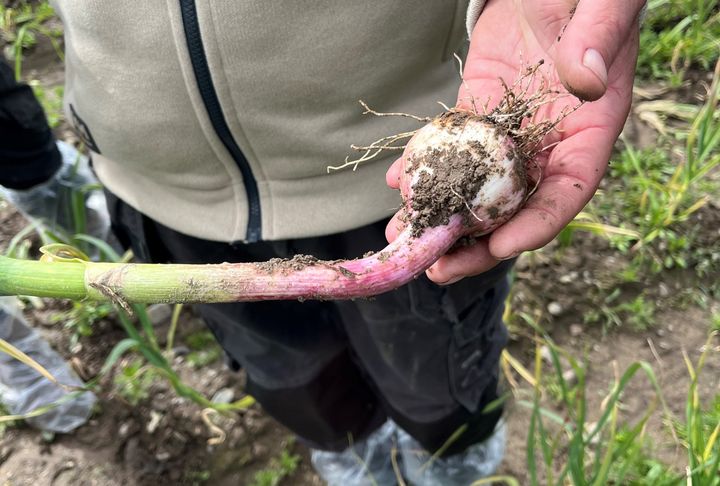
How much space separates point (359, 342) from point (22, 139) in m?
1.01

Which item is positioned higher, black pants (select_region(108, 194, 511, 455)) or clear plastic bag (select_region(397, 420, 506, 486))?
black pants (select_region(108, 194, 511, 455))

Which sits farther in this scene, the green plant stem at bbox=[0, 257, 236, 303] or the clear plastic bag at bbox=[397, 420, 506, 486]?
the clear plastic bag at bbox=[397, 420, 506, 486]

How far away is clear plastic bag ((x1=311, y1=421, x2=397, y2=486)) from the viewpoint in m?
1.59

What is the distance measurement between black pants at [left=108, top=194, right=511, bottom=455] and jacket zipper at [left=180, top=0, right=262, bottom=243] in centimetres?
8

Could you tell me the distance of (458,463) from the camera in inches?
60.2

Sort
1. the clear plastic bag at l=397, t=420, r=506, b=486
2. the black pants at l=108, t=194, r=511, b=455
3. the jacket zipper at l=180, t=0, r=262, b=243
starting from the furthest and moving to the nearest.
Result: the clear plastic bag at l=397, t=420, r=506, b=486
the black pants at l=108, t=194, r=511, b=455
the jacket zipper at l=180, t=0, r=262, b=243

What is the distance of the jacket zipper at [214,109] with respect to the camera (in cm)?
78

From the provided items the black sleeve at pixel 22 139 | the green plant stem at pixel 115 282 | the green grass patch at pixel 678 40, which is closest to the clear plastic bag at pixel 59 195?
the black sleeve at pixel 22 139

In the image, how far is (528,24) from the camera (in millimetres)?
877

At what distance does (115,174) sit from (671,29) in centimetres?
240

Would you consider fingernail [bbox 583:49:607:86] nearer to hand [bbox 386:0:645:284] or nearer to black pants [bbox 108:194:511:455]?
hand [bbox 386:0:645:284]

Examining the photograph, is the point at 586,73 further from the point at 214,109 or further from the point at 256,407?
the point at 256,407

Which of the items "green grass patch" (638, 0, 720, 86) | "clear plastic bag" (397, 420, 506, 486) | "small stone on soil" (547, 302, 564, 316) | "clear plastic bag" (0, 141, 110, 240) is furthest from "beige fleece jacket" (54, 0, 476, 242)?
"green grass patch" (638, 0, 720, 86)

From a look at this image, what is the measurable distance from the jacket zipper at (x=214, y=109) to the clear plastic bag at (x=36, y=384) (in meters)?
0.92
